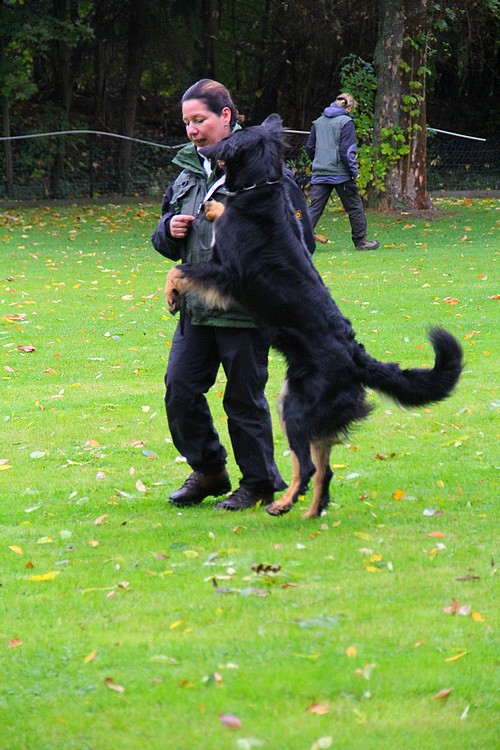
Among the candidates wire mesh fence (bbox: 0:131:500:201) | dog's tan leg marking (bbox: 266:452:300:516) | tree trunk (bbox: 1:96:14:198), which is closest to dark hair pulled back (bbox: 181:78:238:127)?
dog's tan leg marking (bbox: 266:452:300:516)

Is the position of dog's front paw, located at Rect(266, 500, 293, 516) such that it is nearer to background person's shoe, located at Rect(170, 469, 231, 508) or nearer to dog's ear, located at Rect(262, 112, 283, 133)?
background person's shoe, located at Rect(170, 469, 231, 508)

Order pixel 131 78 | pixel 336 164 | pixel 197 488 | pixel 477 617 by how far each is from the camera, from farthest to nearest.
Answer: pixel 131 78 → pixel 336 164 → pixel 197 488 → pixel 477 617

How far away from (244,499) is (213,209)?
1.61m

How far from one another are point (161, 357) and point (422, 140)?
12.9 metres

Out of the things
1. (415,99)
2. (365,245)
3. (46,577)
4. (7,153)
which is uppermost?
(415,99)

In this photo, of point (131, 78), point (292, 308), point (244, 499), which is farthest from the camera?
point (131, 78)

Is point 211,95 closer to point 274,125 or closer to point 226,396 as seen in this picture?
point 274,125

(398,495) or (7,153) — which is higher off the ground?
(7,153)

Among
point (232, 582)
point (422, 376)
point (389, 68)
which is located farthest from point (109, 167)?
point (232, 582)

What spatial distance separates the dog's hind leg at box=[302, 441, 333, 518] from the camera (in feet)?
17.1

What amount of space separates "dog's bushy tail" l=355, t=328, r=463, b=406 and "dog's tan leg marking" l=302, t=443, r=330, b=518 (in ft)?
1.35

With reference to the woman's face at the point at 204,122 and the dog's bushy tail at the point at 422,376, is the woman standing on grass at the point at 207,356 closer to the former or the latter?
the woman's face at the point at 204,122

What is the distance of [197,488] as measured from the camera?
575 cm

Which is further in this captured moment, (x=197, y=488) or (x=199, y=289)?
(x=197, y=488)
